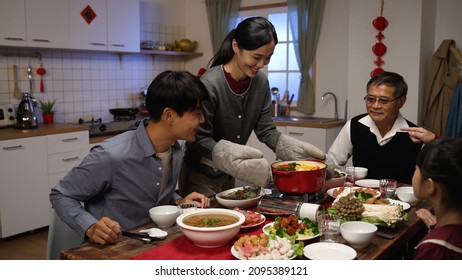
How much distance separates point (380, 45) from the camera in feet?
11.0

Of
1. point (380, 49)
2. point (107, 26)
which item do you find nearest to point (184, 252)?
point (380, 49)

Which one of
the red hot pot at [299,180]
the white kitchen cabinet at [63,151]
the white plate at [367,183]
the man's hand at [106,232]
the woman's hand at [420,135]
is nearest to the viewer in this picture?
the man's hand at [106,232]

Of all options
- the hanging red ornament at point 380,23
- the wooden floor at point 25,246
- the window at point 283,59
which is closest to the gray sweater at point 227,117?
the wooden floor at point 25,246

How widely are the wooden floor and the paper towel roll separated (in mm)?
1814

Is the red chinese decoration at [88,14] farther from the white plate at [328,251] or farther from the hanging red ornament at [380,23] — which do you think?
the white plate at [328,251]

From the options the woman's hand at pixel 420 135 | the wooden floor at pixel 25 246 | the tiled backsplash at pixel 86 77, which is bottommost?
the wooden floor at pixel 25 246

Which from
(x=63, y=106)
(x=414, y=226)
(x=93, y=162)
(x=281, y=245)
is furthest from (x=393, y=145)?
(x=63, y=106)

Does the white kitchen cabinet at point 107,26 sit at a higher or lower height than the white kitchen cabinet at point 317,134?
higher

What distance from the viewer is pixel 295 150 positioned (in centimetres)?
170

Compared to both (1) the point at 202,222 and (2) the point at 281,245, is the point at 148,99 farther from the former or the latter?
(2) the point at 281,245

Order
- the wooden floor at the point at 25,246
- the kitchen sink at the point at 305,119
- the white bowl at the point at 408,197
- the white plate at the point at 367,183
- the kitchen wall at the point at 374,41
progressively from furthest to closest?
the kitchen sink at the point at 305,119 → the kitchen wall at the point at 374,41 → the wooden floor at the point at 25,246 → the white plate at the point at 367,183 → the white bowl at the point at 408,197

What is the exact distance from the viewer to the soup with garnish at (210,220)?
1156 millimetres

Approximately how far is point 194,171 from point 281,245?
829 mm

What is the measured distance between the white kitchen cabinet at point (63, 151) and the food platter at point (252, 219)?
216cm
